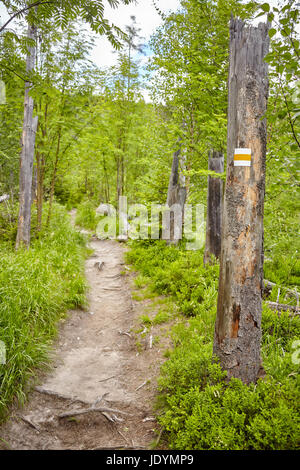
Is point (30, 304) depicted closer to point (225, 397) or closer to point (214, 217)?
point (225, 397)

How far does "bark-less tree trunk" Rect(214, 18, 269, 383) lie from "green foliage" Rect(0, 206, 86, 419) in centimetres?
247

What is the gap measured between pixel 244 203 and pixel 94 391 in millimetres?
3098

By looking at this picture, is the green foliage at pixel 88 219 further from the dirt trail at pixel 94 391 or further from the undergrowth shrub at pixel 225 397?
the undergrowth shrub at pixel 225 397

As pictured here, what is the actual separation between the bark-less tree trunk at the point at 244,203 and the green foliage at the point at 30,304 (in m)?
2.47

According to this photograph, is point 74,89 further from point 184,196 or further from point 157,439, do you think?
point 157,439

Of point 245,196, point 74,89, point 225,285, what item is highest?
point 74,89

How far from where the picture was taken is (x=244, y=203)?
2770 mm

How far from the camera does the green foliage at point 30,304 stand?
132 inches

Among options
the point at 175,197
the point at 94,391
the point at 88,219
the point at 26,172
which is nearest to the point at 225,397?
the point at 94,391

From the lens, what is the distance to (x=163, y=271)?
6.90 metres

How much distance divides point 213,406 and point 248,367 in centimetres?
57
